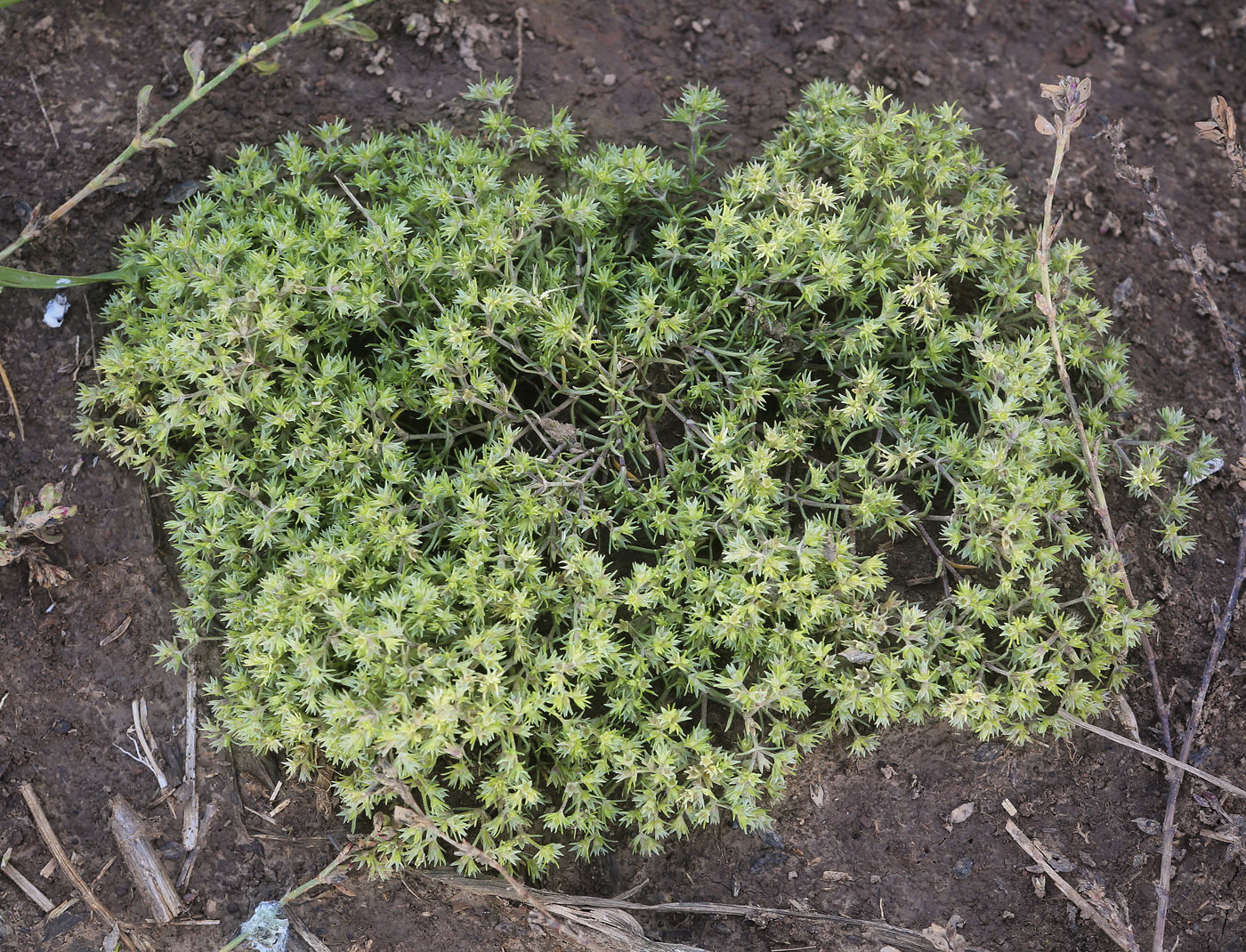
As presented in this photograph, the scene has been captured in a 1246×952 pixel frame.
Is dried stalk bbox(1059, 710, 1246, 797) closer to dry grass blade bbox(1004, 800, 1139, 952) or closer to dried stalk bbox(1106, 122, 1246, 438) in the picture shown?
dry grass blade bbox(1004, 800, 1139, 952)

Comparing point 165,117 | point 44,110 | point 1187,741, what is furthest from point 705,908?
point 44,110

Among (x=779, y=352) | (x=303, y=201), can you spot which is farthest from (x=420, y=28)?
(x=779, y=352)

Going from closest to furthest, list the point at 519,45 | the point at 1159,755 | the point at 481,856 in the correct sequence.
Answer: the point at 481,856
the point at 1159,755
the point at 519,45

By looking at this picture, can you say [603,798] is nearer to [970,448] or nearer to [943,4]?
[970,448]

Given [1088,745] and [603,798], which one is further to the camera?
[1088,745]

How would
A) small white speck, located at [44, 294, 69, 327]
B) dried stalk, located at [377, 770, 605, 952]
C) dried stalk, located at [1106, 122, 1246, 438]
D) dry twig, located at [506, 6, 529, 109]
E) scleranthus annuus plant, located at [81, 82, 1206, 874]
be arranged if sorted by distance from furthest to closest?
dry twig, located at [506, 6, 529, 109]
small white speck, located at [44, 294, 69, 327]
dried stalk, located at [1106, 122, 1246, 438]
scleranthus annuus plant, located at [81, 82, 1206, 874]
dried stalk, located at [377, 770, 605, 952]

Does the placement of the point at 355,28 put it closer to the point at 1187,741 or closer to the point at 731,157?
the point at 731,157

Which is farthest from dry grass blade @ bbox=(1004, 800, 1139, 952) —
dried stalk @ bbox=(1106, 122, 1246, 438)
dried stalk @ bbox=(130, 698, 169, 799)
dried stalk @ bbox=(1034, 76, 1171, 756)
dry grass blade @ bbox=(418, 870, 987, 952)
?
dried stalk @ bbox=(130, 698, 169, 799)
